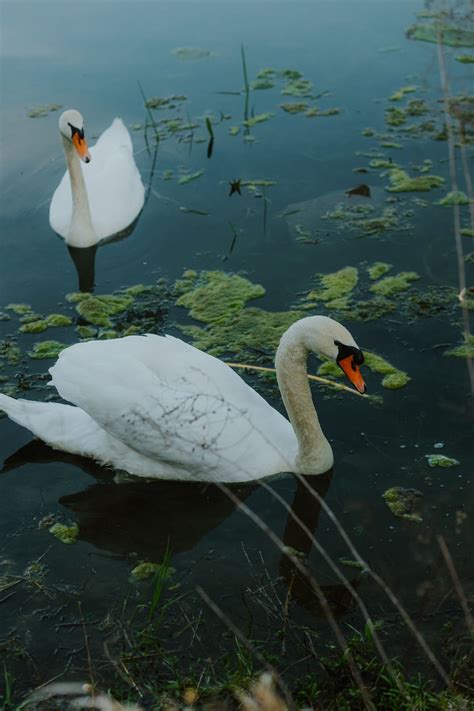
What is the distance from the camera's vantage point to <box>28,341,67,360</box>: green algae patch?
695 cm

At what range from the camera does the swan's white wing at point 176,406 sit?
548 cm

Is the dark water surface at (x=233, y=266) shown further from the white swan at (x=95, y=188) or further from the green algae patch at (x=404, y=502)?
the white swan at (x=95, y=188)

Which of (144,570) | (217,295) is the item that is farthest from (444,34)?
(144,570)

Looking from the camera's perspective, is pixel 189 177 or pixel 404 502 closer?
pixel 404 502

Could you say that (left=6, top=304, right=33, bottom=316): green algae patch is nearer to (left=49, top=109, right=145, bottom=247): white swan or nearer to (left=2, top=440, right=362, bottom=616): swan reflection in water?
(left=49, top=109, right=145, bottom=247): white swan

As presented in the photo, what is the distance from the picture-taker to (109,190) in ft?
29.8

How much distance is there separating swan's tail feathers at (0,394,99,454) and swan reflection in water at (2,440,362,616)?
13 cm

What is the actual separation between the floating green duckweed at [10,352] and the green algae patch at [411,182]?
3.81 m

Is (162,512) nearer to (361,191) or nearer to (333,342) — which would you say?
(333,342)

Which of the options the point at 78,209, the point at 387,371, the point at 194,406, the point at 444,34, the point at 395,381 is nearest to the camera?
the point at 194,406

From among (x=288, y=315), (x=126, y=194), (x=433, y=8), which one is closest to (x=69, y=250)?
(x=126, y=194)

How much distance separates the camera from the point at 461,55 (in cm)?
1143

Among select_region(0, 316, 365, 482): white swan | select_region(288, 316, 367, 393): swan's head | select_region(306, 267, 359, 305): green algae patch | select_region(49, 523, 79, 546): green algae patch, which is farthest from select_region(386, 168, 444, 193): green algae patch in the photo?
select_region(49, 523, 79, 546): green algae patch

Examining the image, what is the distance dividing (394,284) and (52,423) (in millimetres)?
2945
